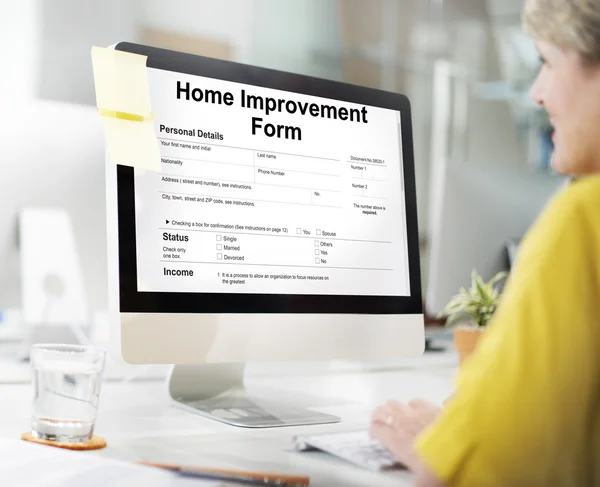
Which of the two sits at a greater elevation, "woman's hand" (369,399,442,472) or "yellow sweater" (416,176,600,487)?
"yellow sweater" (416,176,600,487)

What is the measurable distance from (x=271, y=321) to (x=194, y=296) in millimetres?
133

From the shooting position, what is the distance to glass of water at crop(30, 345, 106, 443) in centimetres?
97

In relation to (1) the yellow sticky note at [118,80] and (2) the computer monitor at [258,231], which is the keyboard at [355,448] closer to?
(2) the computer monitor at [258,231]

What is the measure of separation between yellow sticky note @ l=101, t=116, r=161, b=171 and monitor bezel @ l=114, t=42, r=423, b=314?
→ 2cm

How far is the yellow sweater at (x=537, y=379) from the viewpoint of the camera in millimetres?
562

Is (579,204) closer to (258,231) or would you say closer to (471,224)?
(258,231)

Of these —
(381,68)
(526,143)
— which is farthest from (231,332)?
(526,143)

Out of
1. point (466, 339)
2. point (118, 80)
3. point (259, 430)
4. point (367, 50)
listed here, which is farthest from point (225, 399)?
point (367, 50)

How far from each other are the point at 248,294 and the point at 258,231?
0.10 metres

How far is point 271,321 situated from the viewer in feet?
3.80

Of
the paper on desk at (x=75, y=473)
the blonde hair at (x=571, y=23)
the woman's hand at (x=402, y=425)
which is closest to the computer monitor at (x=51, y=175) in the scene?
the paper on desk at (x=75, y=473)

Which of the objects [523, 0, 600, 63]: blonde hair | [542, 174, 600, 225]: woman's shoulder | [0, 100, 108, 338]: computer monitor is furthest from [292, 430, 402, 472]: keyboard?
[0, 100, 108, 338]: computer monitor

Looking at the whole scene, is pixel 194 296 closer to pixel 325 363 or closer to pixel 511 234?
pixel 325 363

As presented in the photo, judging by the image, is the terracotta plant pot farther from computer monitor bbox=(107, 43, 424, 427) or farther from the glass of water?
the glass of water
